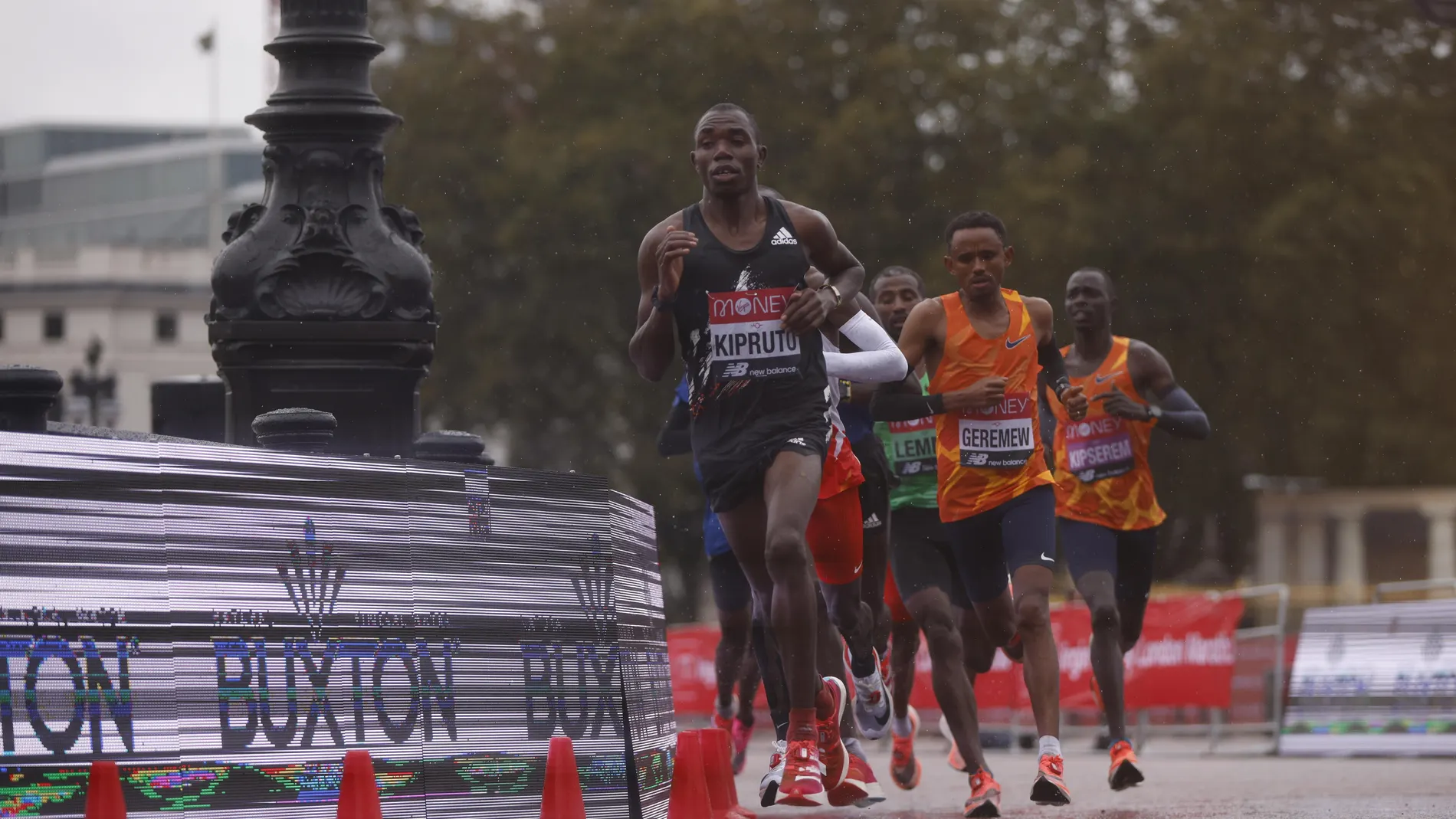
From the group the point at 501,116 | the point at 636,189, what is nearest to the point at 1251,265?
the point at 636,189

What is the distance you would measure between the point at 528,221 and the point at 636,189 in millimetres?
1885

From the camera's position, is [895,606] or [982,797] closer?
[982,797]

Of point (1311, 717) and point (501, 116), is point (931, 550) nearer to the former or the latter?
point (1311, 717)

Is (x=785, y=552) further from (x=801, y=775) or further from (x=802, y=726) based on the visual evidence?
(x=801, y=775)

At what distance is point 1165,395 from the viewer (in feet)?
41.8

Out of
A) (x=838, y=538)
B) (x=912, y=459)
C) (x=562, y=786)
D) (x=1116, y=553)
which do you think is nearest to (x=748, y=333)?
(x=838, y=538)

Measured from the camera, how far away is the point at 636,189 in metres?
42.3

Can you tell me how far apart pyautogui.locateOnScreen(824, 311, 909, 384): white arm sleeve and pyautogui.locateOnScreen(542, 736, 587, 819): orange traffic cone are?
235 centimetres

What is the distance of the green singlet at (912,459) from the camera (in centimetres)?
1201

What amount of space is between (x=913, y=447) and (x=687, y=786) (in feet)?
14.9

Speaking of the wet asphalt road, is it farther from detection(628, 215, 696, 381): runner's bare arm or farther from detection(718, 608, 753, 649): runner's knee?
detection(628, 215, 696, 381): runner's bare arm

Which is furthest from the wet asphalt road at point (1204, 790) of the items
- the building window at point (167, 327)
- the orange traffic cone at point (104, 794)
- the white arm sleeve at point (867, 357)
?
the building window at point (167, 327)

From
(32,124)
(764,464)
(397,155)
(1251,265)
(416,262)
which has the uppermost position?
(32,124)

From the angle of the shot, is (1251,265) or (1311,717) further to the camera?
(1251,265)
